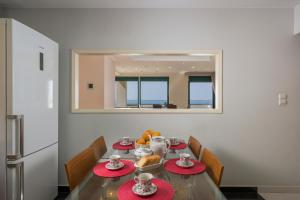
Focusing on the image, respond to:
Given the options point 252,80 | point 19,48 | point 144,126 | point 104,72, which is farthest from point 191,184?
point 104,72

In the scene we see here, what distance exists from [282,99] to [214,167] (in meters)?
1.67

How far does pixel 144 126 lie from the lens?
236cm

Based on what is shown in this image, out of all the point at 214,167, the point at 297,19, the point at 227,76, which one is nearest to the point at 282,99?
the point at 227,76

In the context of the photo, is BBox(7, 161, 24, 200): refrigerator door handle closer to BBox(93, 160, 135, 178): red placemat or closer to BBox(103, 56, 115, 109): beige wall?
BBox(93, 160, 135, 178): red placemat

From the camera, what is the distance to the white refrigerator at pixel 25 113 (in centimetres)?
141

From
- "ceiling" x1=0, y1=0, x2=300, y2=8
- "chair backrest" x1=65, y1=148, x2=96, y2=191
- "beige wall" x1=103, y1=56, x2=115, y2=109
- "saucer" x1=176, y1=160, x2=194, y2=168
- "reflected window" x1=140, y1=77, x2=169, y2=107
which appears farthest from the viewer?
"reflected window" x1=140, y1=77, x2=169, y2=107

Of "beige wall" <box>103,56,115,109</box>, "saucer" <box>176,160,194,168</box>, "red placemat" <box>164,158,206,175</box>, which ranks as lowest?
"red placemat" <box>164,158,206,175</box>

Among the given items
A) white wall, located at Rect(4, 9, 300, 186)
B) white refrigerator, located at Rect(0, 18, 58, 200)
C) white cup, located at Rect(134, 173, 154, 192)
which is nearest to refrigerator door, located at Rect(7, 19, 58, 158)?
white refrigerator, located at Rect(0, 18, 58, 200)

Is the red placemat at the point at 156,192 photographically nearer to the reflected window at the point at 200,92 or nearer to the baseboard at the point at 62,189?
the baseboard at the point at 62,189

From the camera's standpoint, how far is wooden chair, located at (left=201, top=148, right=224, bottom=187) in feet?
3.81

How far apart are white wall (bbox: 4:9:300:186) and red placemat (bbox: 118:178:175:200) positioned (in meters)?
1.33

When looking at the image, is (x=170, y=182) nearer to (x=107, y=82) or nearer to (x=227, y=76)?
(x=227, y=76)

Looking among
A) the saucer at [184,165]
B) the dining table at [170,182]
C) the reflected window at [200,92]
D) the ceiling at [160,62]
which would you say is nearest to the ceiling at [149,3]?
the saucer at [184,165]

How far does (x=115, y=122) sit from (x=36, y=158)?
3.07 ft
